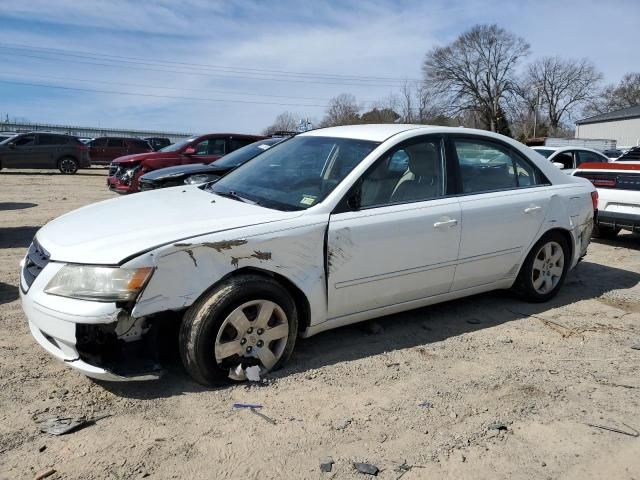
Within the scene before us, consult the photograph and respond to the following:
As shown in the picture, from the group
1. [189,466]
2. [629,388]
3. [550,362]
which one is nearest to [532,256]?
[550,362]

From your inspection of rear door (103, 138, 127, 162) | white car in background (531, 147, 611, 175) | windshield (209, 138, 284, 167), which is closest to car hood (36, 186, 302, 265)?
windshield (209, 138, 284, 167)

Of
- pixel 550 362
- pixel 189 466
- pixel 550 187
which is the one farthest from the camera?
Answer: pixel 550 187

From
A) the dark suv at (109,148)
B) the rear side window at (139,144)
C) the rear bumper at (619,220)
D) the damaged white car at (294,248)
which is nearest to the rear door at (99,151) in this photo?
the dark suv at (109,148)

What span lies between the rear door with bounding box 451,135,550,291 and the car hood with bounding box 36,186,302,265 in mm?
1571

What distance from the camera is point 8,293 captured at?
503 cm

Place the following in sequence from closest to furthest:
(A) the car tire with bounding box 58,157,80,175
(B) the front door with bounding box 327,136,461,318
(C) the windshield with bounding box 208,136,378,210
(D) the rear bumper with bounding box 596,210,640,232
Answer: (B) the front door with bounding box 327,136,461,318 → (C) the windshield with bounding box 208,136,378,210 → (D) the rear bumper with bounding box 596,210,640,232 → (A) the car tire with bounding box 58,157,80,175

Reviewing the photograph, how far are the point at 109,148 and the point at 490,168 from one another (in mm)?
25017

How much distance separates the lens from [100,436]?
2.86 m

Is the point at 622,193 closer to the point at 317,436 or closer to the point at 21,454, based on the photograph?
the point at 317,436

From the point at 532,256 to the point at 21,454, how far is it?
A: 13.6 ft

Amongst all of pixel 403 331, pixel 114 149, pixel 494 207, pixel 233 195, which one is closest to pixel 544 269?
pixel 494 207

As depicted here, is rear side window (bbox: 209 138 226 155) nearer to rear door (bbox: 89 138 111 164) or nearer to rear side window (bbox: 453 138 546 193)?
rear side window (bbox: 453 138 546 193)

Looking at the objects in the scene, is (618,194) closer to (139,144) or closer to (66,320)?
(66,320)

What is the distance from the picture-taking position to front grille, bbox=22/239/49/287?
3.22m
